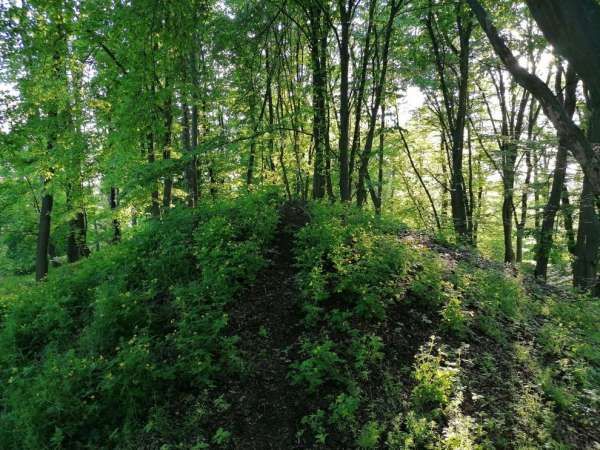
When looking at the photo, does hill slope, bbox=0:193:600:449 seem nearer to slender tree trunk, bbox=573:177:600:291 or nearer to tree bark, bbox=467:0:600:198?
tree bark, bbox=467:0:600:198

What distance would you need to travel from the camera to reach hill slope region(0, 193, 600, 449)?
3309mm

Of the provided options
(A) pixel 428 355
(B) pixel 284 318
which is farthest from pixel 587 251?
(B) pixel 284 318

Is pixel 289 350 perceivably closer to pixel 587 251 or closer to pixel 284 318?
pixel 284 318

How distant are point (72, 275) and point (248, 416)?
4.45 m

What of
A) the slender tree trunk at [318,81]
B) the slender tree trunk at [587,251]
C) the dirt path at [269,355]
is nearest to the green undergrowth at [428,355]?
the dirt path at [269,355]

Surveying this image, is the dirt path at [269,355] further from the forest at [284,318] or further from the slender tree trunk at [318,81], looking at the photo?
the slender tree trunk at [318,81]

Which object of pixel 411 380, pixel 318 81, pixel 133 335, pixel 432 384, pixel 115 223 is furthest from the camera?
pixel 115 223

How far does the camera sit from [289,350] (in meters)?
4.14

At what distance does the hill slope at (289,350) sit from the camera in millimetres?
3309

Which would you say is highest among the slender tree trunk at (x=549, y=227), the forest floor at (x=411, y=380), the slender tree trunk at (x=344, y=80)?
the slender tree trunk at (x=344, y=80)

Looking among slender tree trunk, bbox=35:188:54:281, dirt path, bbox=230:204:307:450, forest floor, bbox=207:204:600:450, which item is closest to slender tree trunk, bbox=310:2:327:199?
dirt path, bbox=230:204:307:450

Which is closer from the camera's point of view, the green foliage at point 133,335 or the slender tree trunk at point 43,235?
the green foliage at point 133,335

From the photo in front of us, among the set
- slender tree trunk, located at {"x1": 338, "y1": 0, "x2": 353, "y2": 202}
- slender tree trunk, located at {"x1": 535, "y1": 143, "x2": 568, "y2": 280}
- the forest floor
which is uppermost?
slender tree trunk, located at {"x1": 338, "y1": 0, "x2": 353, "y2": 202}

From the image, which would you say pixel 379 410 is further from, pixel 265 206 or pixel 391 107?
pixel 391 107
